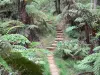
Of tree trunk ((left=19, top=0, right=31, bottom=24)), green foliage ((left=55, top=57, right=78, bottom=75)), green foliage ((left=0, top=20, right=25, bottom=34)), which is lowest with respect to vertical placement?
green foliage ((left=55, top=57, right=78, bottom=75))

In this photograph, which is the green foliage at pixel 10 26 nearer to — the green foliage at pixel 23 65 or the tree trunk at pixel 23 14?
the tree trunk at pixel 23 14

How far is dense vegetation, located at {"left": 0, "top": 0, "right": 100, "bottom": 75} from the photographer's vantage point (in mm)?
3959

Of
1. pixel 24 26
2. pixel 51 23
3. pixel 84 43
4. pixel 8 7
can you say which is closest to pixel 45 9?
pixel 51 23

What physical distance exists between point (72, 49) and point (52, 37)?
2370 millimetres

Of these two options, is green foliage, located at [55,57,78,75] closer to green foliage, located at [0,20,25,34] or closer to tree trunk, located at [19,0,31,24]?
green foliage, located at [0,20,25,34]

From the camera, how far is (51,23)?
11.1 metres

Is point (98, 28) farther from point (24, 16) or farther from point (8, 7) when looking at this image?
point (8, 7)

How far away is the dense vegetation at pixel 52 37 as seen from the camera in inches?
156

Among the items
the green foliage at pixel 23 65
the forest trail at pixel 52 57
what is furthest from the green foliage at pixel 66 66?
the green foliage at pixel 23 65

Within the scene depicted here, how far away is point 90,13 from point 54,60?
224 cm

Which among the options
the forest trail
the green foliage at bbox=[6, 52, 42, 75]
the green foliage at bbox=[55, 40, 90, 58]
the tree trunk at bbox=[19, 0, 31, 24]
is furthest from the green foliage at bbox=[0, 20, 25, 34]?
the green foliage at bbox=[6, 52, 42, 75]

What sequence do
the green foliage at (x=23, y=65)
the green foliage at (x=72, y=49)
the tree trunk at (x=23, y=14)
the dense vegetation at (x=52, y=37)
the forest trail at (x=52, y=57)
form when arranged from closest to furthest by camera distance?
1. the green foliage at (x=23, y=65)
2. the dense vegetation at (x=52, y=37)
3. the forest trail at (x=52, y=57)
4. the green foliage at (x=72, y=49)
5. the tree trunk at (x=23, y=14)

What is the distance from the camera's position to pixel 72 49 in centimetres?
778

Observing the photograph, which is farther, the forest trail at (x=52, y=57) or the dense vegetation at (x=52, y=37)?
the forest trail at (x=52, y=57)
